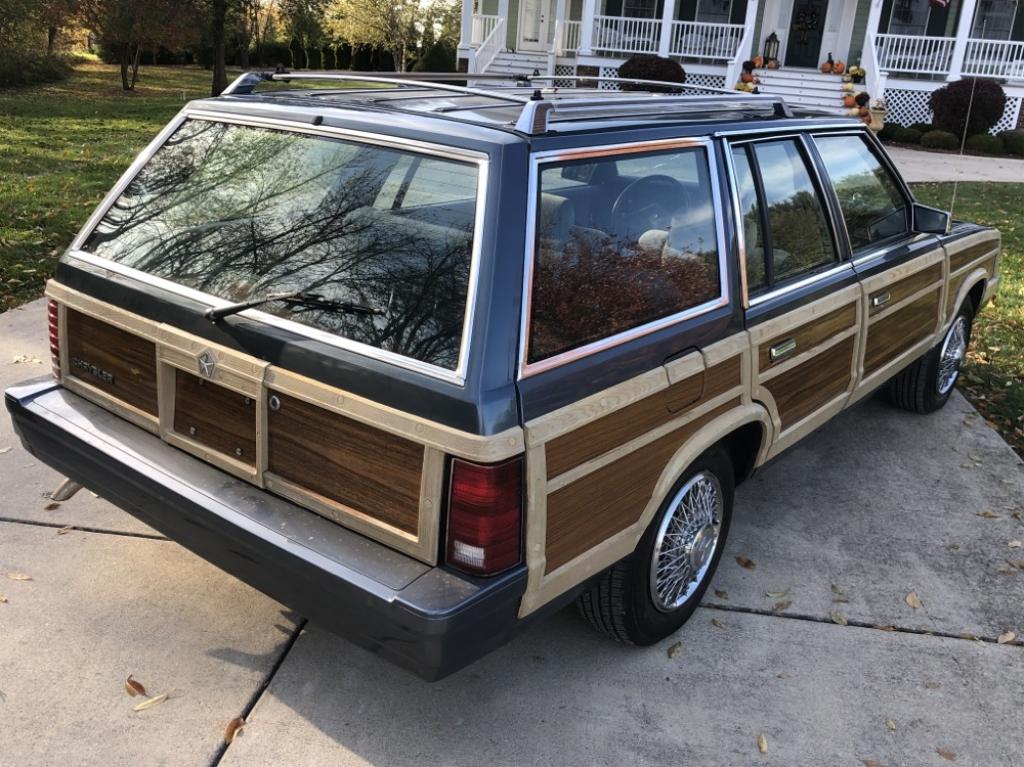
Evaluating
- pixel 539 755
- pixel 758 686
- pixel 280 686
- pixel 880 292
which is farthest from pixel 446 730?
pixel 880 292

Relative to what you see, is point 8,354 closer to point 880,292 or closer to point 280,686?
point 280,686

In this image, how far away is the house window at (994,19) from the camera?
2289 cm

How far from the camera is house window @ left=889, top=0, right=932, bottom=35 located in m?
23.0

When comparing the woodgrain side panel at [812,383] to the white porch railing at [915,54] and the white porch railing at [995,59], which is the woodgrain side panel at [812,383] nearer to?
the white porch railing at [915,54]

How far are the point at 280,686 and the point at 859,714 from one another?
6.33ft

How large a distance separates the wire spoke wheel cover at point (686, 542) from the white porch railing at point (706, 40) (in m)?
21.6

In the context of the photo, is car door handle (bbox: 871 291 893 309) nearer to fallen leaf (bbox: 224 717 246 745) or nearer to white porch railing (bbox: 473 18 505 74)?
fallen leaf (bbox: 224 717 246 745)

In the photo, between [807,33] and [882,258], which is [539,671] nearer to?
[882,258]

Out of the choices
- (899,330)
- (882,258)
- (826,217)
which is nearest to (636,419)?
(826,217)

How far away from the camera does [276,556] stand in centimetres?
254

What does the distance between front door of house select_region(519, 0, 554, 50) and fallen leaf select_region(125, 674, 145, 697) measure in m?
25.5

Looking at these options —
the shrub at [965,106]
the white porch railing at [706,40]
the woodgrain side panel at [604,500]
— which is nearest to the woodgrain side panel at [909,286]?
the woodgrain side panel at [604,500]

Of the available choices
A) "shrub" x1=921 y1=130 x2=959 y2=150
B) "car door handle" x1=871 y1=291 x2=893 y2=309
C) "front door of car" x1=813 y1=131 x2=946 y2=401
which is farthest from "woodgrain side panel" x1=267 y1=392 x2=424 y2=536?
"shrub" x1=921 y1=130 x2=959 y2=150

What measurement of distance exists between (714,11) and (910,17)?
4.89m
